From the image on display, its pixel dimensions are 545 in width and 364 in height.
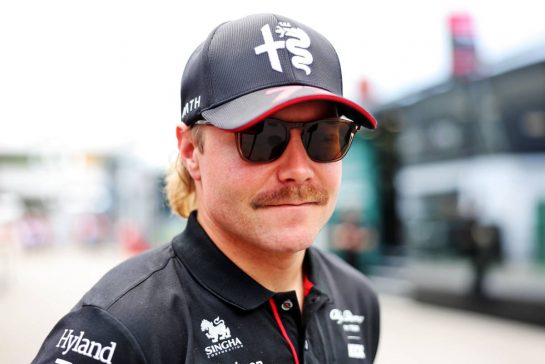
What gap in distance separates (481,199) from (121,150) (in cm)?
2562

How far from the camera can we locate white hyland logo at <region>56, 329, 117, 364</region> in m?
1.14

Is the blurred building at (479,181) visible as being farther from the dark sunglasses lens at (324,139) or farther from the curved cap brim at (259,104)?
the curved cap brim at (259,104)

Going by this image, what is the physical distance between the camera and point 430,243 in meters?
9.31

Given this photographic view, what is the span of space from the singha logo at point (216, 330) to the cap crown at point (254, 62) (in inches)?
19.9

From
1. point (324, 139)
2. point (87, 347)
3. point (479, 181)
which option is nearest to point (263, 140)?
point (324, 139)

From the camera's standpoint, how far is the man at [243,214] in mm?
1242

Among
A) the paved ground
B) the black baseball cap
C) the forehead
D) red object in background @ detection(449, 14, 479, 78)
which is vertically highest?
red object in background @ detection(449, 14, 479, 78)

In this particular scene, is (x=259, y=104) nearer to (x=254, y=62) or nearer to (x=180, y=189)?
(x=254, y=62)

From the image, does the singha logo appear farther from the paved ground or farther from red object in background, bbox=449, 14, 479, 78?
red object in background, bbox=449, 14, 479, 78

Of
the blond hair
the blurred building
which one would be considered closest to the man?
the blond hair

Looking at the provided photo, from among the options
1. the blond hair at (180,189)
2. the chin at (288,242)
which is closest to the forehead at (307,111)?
the chin at (288,242)

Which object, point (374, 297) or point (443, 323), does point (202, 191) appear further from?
point (443, 323)

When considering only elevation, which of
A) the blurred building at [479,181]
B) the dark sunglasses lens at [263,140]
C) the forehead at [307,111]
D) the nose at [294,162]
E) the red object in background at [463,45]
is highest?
the red object in background at [463,45]

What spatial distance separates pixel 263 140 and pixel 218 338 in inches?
18.9
